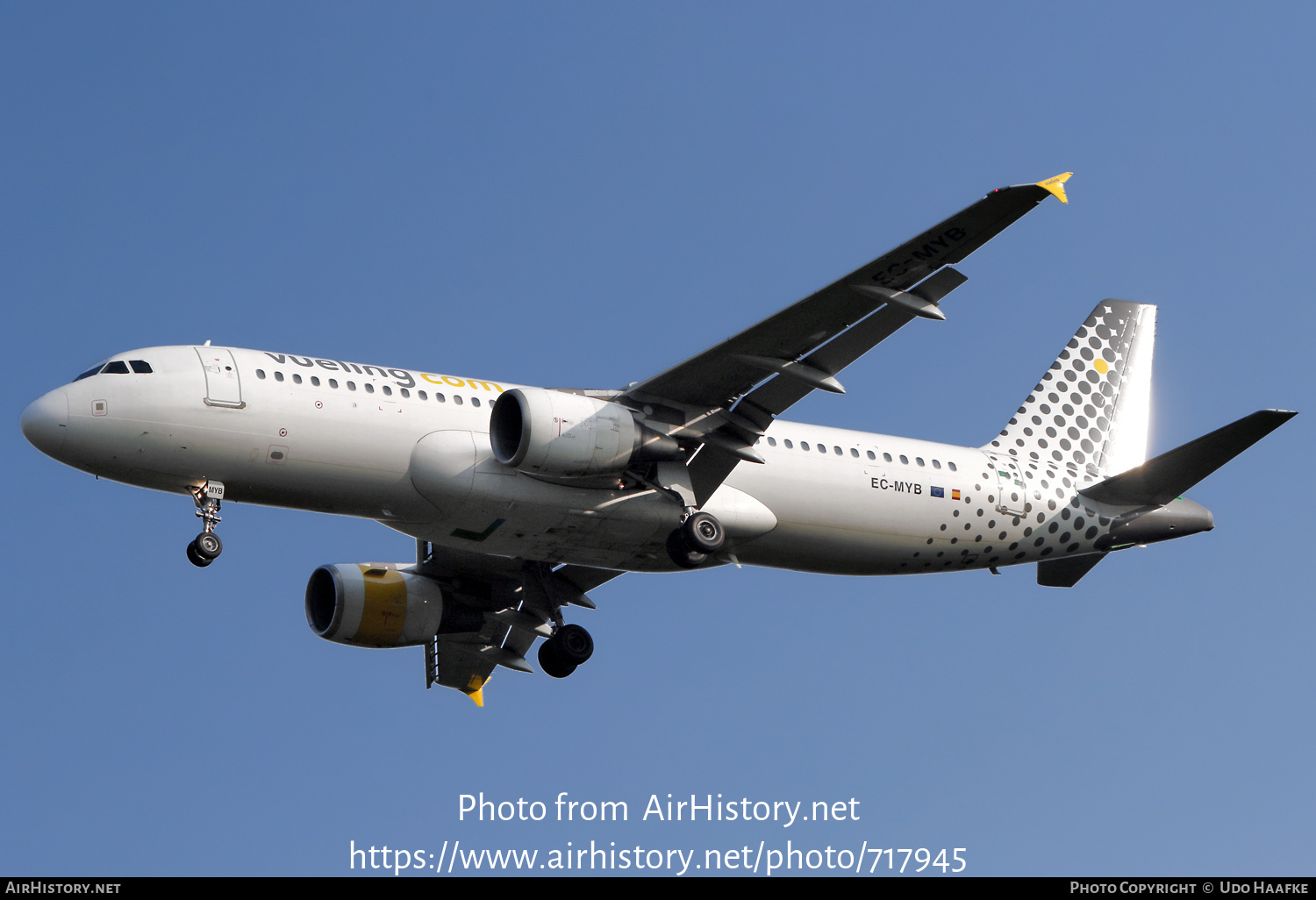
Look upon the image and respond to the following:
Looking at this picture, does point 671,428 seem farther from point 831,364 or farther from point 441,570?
point 441,570

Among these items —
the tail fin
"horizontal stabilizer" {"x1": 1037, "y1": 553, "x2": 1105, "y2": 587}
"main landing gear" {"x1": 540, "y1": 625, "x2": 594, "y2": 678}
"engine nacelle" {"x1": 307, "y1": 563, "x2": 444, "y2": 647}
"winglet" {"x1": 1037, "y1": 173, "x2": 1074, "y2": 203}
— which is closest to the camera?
"winglet" {"x1": 1037, "y1": 173, "x2": 1074, "y2": 203}

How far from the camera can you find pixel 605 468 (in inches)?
1064

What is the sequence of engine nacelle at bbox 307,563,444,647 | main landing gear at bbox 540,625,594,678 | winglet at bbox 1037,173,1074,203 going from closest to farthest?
winglet at bbox 1037,173,1074,203, main landing gear at bbox 540,625,594,678, engine nacelle at bbox 307,563,444,647

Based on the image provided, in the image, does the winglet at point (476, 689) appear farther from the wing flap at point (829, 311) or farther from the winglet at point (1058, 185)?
the winglet at point (1058, 185)

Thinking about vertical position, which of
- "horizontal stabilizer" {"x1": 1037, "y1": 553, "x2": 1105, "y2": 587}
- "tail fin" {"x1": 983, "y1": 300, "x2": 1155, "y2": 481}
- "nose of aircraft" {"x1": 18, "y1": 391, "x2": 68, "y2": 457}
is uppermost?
"tail fin" {"x1": 983, "y1": 300, "x2": 1155, "y2": 481}

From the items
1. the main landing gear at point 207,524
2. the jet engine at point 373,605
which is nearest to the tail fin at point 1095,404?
the jet engine at point 373,605

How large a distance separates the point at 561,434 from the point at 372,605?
27.5 ft

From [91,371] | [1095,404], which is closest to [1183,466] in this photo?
[1095,404]

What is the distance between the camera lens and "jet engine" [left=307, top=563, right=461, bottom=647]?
3256 cm

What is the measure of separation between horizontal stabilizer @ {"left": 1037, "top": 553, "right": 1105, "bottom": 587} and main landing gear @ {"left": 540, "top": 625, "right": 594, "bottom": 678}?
993cm

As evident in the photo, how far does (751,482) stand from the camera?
95.8 ft

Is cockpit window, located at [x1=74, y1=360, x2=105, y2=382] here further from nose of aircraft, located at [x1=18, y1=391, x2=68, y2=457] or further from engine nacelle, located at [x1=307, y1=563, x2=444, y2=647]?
engine nacelle, located at [x1=307, y1=563, x2=444, y2=647]

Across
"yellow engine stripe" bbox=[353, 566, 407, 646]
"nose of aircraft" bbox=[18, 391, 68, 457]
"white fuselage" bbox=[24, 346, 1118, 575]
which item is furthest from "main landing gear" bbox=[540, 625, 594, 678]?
"nose of aircraft" bbox=[18, 391, 68, 457]

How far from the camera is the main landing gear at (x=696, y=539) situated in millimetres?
28062
